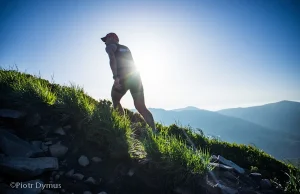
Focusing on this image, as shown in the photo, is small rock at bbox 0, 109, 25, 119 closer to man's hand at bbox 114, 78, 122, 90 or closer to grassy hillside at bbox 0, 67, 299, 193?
grassy hillside at bbox 0, 67, 299, 193

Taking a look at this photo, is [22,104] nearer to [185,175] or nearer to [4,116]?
[4,116]

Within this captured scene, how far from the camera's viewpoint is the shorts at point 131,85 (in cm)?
645

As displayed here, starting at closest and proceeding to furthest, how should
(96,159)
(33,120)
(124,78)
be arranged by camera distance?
1. (96,159)
2. (33,120)
3. (124,78)

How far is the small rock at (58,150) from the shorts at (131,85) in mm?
2488

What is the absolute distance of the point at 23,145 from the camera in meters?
4.32

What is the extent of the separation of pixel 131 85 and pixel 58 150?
2.94m

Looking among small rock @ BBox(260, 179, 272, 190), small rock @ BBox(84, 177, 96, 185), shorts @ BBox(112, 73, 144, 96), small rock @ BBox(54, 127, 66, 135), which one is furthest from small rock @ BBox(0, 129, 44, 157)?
small rock @ BBox(260, 179, 272, 190)

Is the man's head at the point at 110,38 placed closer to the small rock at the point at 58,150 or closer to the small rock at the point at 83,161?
the small rock at the point at 58,150

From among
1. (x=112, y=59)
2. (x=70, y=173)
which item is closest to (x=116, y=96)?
(x=112, y=59)

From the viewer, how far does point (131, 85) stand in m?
6.49

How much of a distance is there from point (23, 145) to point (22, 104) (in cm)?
184

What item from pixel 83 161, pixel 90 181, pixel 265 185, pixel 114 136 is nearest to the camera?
pixel 90 181

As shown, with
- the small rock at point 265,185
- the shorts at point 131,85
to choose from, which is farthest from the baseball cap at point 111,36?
the small rock at point 265,185

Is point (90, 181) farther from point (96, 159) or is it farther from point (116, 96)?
point (116, 96)
